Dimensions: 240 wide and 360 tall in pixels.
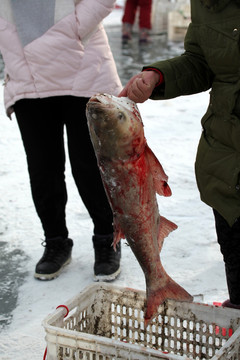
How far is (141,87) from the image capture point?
246 centimetres

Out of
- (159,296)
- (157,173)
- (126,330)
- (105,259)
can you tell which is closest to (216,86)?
(157,173)

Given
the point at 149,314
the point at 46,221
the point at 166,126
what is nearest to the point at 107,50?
the point at 46,221

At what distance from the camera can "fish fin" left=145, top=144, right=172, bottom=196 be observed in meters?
2.41

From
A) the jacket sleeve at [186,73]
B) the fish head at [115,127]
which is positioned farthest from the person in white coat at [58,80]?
the fish head at [115,127]

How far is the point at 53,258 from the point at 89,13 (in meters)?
1.57

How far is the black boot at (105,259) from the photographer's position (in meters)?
3.90

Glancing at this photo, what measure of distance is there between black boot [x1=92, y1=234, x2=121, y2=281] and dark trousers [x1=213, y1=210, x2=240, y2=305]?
46.0 inches

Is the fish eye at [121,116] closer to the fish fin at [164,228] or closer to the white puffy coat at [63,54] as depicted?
the fish fin at [164,228]

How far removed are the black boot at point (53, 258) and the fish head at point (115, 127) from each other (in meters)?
1.80

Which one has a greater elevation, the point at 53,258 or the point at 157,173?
the point at 157,173

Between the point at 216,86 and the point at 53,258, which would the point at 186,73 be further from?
the point at 53,258

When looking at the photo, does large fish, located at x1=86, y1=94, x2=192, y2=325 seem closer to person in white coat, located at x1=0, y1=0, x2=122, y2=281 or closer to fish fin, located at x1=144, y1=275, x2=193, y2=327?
fish fin, located at x1=144, y1=275, x2=193, y2=327

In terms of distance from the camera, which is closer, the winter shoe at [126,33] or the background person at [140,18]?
the background person at [140,18]

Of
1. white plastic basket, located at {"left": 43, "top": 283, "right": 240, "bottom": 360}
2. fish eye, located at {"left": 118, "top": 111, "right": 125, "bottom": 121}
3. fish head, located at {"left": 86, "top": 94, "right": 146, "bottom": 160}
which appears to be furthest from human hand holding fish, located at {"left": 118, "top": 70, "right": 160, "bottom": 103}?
white plastic basket, located at {"left": 43, "top": 283, "right": 240, "bottom": 360}
